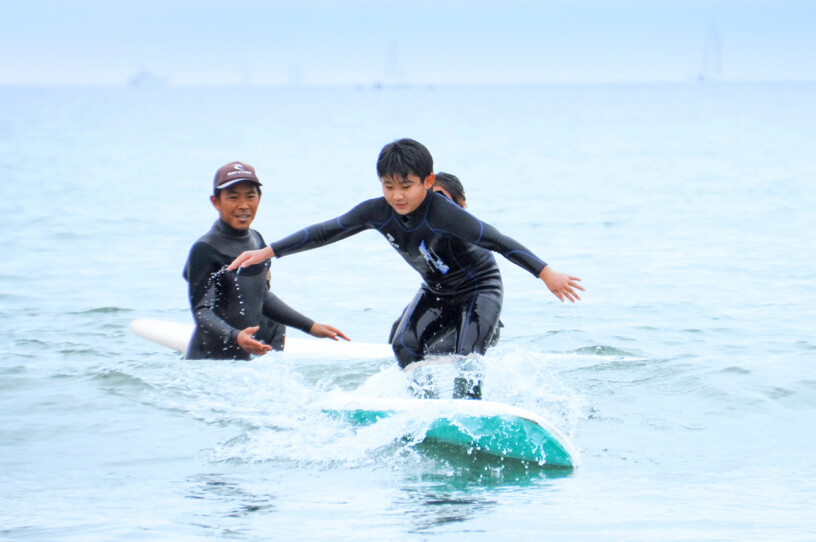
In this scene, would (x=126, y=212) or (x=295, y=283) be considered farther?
(x=126, y=212)

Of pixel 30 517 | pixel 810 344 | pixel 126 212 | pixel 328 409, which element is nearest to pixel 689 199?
pixel 126 212

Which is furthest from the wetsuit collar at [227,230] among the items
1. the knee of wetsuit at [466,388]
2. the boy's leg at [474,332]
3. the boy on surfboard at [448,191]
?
the knee of wetsuit at [466,388]

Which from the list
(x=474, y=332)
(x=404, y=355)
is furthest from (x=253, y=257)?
(x=474, y=332)

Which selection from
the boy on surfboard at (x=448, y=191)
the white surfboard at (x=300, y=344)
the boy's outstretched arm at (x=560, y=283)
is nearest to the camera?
the boy's outstretched arm at (x=560, y=283)

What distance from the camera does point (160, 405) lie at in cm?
654

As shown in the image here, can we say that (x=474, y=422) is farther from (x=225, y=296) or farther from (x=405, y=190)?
(x=225, y=296)

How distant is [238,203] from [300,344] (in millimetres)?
2250

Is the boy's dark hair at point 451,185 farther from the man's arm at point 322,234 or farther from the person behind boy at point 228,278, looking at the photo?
the person behind boy at point 228,278

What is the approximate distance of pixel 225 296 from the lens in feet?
20.1

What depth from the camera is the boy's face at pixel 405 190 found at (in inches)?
201

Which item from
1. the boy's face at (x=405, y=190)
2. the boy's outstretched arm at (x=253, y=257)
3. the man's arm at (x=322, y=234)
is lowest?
the boy's outstretched arm at (x=253, y=257)

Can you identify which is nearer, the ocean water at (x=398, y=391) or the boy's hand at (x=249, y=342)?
Result: the ocean water at (x=398, y=391)

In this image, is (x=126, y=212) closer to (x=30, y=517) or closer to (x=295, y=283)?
(x=295, y=283)

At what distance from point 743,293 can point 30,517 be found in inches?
307
